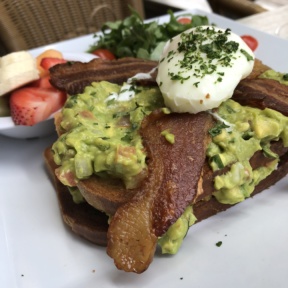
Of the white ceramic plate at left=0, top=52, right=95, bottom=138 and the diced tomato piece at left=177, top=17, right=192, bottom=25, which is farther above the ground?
the white ceramic plate at left=0, top=52, right=95, bottom=138

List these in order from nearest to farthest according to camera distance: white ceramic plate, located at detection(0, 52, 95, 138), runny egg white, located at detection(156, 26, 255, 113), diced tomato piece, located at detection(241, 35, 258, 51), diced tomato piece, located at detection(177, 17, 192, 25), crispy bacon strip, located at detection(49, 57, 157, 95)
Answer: runny egg white, located at detection(156, 26, 255, 113) → crispy bacon strip, located at detection(49, 57, 157, 95) → white ceramic plate, located at detection(0, 52, 95, 138) → diced tomato piece, located at detection(241, 35, 258, 51) → diced tomato piece, located at detection(177, 17, 192, 25)

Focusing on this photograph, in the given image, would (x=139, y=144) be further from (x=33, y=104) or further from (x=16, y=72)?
(x=16, y=72)

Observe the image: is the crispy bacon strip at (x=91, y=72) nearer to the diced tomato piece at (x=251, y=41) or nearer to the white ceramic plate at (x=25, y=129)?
the white ceramic plate at (x=25, y=129)

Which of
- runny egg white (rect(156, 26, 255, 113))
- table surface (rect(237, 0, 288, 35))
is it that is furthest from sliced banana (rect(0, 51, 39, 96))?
table surface (rect(237, 0, 288, 35))

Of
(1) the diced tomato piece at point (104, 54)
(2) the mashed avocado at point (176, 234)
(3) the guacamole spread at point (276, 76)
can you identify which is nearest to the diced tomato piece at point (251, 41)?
(3) the guacamole spread at point (276, 76)

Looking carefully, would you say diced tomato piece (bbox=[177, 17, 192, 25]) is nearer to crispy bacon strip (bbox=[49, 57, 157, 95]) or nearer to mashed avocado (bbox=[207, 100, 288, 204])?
crispy bacon strip (bbox=[49, 57, 157, 95])

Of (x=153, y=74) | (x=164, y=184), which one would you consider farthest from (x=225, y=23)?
(x=164, y=184)

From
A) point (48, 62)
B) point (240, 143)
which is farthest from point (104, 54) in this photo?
point (240, 143)
